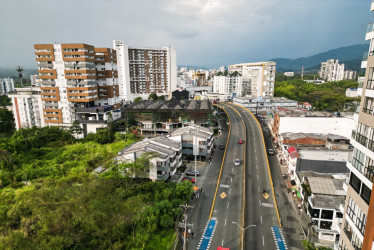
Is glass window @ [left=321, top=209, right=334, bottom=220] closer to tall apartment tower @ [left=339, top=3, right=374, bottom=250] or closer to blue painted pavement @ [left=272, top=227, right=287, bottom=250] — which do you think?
blue painted pavement @ [left=272, top=227, right=287, bottom=250]

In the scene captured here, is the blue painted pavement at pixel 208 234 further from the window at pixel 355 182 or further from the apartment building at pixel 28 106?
the apartment building at pixel 28 106

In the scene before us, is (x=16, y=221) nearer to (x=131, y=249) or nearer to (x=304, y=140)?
(x=131, y=249)

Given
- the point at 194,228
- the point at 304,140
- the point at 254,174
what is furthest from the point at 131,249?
the point at 304,140

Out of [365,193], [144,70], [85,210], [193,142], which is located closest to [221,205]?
[193,142]

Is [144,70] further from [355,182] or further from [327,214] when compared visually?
[355,182]

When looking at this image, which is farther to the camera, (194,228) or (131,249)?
(194,228)
